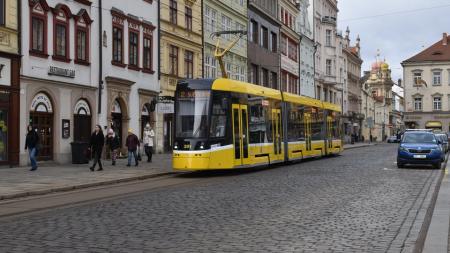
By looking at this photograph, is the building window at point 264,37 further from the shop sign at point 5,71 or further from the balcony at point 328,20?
the shop sign at point 5,71

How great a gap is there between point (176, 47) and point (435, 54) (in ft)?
260

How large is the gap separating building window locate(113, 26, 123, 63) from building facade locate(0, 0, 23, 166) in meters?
7.57

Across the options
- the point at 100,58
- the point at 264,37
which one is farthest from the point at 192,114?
the point at 264,37

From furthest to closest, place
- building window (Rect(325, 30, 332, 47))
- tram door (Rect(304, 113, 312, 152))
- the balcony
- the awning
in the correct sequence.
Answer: the awning < building window (Rect(325, 30, 332, 47)) < the balcony < tram door (Rect(304, 113, 312, 152))

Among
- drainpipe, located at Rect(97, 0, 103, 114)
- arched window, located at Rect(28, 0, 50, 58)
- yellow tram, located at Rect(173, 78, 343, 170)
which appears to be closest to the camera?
yellow tram, located at Rect(173, 78, 343, 170)

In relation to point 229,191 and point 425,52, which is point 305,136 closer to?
point 229,191

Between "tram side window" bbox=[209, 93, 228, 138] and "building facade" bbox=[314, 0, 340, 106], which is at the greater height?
"building facade" bbox=[314, 0, 340, 106]

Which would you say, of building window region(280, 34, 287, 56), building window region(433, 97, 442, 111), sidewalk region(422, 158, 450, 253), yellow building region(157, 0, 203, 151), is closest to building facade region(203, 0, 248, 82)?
yellow building region(157, 0, 203, 151)

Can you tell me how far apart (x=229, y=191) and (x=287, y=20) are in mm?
52892

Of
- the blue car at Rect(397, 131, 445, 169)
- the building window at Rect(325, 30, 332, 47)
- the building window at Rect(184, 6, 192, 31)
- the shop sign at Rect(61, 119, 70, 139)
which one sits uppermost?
the building window at Rect(325, 30, 332, 47)

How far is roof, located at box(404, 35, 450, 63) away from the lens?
10632 cm

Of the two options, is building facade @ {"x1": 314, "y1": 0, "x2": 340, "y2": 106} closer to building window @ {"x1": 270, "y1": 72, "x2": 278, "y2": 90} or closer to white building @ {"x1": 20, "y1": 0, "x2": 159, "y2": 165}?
building window @ {"x1": 270, "y1": 72, "x2": 278, "y2": 90}

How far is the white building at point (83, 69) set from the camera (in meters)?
26.2

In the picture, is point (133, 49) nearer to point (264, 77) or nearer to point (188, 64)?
point (188, 64)
